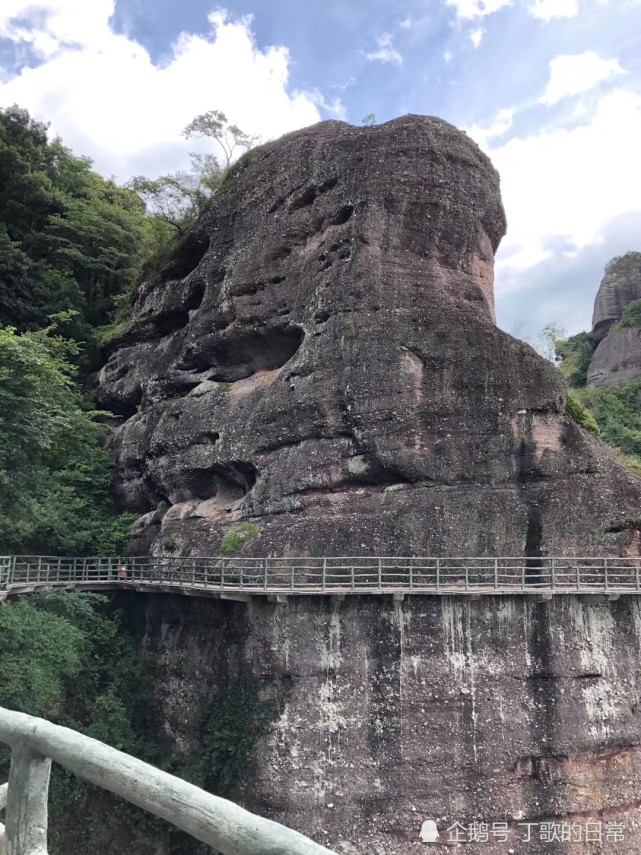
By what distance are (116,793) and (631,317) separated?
56.5 metres

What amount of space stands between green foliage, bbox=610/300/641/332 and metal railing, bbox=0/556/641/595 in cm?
4027

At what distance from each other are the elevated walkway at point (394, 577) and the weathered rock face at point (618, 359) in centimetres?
3685

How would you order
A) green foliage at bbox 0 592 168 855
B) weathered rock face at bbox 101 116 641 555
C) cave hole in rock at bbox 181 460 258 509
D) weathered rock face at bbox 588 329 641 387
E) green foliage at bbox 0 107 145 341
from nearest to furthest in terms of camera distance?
green foliage at bbox 0 592 168 855 → weathered rock face at bbox 101 116 641 555 → cave hole in rock at bbox 181 460 258 509 → green foliage at bbox 0 107 145 341 → weathered rock face at bbox 588 329 641 387

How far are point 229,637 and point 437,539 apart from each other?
6415 mm

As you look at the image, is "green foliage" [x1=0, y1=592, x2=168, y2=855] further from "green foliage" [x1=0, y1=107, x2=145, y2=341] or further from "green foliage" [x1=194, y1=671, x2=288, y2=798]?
"green foliage" [x1=0, y1=107, x2=145, y2=341]

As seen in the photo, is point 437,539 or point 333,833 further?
point 437,539

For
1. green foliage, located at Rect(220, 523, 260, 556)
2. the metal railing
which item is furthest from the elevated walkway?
green foliage, located at Rect(220, 523, 260, 556)

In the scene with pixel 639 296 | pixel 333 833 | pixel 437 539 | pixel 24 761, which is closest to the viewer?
pixel 24 761

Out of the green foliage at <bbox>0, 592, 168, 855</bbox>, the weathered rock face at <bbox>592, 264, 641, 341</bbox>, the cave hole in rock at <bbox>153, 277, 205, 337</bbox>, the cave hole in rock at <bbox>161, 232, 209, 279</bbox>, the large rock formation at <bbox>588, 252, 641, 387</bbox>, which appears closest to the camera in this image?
the green foliage at <bbox>0, 592, 168, 855</bbox>

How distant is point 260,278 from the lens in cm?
2178

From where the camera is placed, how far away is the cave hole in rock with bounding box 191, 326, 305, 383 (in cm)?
2139

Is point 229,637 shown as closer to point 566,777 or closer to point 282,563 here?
point 282,563

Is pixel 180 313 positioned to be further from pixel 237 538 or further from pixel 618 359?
pixel 618 359

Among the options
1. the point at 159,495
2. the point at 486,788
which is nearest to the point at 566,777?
the point at 486,788
